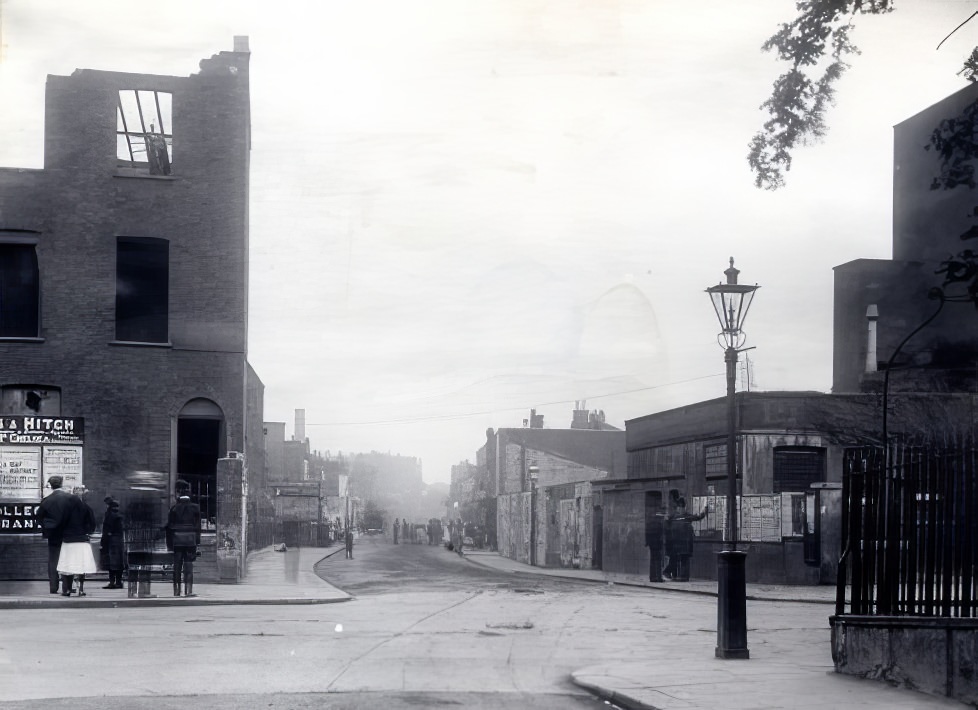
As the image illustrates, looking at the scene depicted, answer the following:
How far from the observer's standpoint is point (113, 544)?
22656mm

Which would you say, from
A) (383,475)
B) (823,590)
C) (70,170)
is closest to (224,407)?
(70,170)

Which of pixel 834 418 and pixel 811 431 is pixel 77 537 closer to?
pixel 811 431

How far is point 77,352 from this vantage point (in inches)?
1008

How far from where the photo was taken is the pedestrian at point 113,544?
74.3 ft

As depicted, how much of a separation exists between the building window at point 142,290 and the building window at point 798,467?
54.3 ft

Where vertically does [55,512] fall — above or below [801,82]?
below

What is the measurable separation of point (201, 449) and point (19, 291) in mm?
5087

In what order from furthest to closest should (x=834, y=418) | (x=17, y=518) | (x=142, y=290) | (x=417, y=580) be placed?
(x=834, y=418) < (x=417, y=580) < (x=142, y=290) < (x=17, y=518)

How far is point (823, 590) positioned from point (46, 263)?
18516 mm

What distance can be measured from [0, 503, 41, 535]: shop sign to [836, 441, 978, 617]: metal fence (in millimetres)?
18402

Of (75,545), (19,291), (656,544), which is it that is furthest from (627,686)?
(656,544)

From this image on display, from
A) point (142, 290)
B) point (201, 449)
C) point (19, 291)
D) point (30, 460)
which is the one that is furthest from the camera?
point (201, 449)

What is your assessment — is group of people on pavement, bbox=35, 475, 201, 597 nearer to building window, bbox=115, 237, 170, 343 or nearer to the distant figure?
building window, bbox=115, 237, 170, 343

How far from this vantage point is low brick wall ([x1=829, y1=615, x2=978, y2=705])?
9438 mm
